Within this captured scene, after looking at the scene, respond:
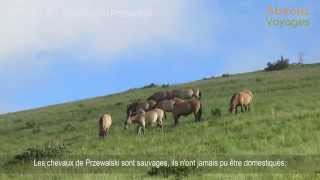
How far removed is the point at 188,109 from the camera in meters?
31.5

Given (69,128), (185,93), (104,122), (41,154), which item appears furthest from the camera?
(185,93)

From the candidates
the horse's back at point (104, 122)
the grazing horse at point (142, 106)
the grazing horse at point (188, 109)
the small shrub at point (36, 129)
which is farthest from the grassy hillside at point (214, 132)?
the grazing horse at point (142, 106)

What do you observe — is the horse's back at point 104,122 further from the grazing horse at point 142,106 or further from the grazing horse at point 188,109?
the grazing horse at point 142,106

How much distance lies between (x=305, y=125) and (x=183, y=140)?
463cm

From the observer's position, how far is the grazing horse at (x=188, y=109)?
31.2 metres

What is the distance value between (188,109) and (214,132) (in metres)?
5.31

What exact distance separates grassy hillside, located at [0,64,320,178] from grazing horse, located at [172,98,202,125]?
39 centimetres

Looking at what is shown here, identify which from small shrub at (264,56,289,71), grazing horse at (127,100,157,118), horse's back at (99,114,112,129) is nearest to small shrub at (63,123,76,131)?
grazing horse at (127,100,157,118)

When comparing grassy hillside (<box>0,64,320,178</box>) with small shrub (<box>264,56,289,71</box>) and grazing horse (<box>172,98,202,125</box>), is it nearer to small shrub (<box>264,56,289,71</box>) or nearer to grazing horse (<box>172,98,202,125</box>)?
grazing horse (<box>172,98,202,125</box>)

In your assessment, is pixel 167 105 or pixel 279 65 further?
pixel 279 65

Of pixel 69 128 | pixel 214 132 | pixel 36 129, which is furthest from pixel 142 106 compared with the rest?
pixel 214 132

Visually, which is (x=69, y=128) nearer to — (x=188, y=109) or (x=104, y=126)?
(x=104, y=126)

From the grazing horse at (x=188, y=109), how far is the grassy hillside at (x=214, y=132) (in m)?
0.39

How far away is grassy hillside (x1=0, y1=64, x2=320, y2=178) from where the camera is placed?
23.1m
